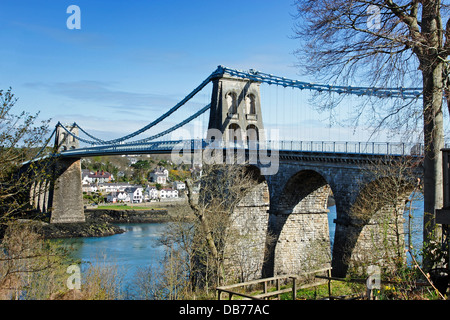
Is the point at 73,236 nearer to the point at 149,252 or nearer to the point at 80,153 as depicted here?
the point at 80,153

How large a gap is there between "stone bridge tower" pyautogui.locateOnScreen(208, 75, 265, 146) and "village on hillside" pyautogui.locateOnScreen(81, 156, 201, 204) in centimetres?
2289

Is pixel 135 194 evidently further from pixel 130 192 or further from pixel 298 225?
pixel 298 225

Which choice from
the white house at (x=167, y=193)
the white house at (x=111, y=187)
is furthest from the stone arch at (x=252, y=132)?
the white house at (x=111, y=187)

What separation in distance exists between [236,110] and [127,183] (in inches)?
1880

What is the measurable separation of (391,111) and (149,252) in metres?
24.2

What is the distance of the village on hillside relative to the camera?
64.8 meters

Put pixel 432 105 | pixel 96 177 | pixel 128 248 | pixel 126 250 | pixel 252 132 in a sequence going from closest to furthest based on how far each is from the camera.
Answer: pixel 432 105 < pixel 252 132 < pixel 126 250 < pixel 128 248 < pixel 96 177

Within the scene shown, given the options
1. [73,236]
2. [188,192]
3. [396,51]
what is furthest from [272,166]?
[73,236]

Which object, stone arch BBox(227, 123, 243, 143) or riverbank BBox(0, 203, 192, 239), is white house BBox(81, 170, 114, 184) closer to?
riverbank BBox(0, 203, 192, 239)

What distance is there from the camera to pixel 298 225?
21234 mm

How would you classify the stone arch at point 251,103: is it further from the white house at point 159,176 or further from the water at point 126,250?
the white house at point 159,176

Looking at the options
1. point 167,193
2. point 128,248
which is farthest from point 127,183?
point 128,248

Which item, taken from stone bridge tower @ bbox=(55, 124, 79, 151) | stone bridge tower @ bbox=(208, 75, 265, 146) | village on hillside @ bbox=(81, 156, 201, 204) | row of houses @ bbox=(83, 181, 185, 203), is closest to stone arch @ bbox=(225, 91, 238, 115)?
stone bridge tower @ bbox=(208, 75, 265, 146)

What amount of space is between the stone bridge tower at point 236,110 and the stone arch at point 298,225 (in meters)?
6.20
